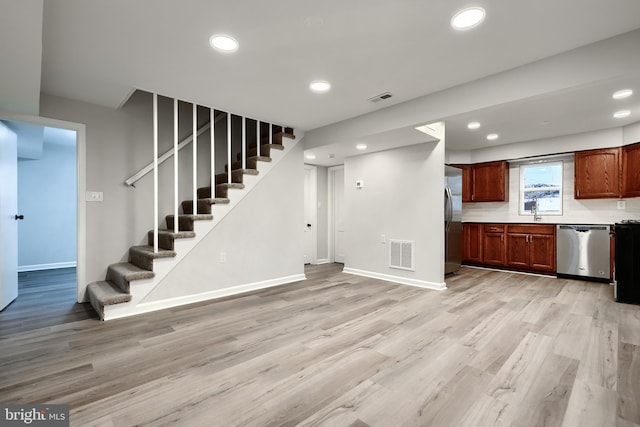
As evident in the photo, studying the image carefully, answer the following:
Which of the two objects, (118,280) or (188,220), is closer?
(118,280)

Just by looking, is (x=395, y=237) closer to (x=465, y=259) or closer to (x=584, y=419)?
(x=465, y=259)

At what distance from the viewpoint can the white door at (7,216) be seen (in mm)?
3072

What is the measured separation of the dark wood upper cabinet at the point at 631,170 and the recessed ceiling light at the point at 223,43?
18.1ft

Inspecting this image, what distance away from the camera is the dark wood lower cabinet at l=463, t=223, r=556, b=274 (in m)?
5.01

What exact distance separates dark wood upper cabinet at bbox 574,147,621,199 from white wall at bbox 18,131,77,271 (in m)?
8.67

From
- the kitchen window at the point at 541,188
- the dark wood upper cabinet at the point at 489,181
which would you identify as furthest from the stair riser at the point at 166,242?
the kitchen window at the point at 541,188

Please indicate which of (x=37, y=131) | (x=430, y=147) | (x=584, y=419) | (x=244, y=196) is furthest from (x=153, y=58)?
(x=584, y=419)

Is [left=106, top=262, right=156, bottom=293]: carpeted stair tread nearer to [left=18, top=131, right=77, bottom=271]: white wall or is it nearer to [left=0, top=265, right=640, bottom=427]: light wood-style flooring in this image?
[left=0, top=265, right=640, bottom=427]: light wood-style flooring

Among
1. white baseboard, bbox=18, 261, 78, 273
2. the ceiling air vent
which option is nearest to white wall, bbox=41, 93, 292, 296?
the ceiling air vent

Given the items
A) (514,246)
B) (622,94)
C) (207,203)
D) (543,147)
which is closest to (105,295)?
(207,203)

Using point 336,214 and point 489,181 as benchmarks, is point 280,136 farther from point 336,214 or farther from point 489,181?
point 489,181

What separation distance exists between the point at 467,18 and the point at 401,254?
3.18 meters

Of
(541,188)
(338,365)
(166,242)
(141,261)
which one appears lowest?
(338,365)

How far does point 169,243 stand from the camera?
3.38 metres
